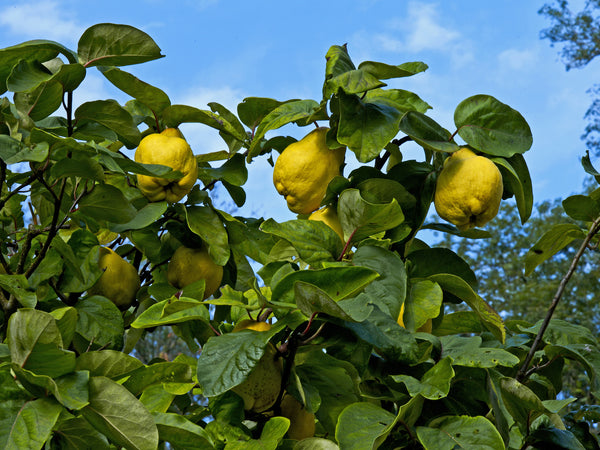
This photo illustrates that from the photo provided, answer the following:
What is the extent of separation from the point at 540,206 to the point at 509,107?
8758mm

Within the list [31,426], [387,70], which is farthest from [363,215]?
[31,426]

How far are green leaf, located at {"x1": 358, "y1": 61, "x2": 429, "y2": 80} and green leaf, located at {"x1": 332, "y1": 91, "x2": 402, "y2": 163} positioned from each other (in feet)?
0.14

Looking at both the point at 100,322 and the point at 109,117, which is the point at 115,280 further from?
the point at 109,117

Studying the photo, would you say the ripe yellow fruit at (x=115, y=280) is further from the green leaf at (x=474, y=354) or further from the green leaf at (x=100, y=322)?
the green leaf at (x=474, y=354)

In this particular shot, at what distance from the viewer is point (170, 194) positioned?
3.48ft

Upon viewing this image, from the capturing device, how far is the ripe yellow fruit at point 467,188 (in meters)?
0.87

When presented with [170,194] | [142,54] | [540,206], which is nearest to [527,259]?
[170,194]

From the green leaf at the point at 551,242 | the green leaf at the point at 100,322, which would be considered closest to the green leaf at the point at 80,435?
the green leaf at the point at 100,322

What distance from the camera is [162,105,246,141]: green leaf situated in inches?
41.7

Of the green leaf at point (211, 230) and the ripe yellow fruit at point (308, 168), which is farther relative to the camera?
the green leaf at point (211, 230)

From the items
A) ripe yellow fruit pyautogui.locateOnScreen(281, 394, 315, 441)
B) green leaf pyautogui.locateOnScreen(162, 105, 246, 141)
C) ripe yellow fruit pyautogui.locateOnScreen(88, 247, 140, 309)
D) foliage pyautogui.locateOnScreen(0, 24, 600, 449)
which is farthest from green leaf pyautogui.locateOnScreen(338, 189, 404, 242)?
ripe yellow fruit pyautogui.locateOnScreen(88, 247, 140, 309)

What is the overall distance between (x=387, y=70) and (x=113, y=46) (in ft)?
1.37

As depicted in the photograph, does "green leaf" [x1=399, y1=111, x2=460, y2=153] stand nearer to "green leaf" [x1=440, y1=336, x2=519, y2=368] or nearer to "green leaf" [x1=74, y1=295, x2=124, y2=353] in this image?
"green leaf" [x1=440, y1=336, x2=519, y2=368]

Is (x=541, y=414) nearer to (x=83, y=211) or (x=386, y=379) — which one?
(x=386, y=379)
